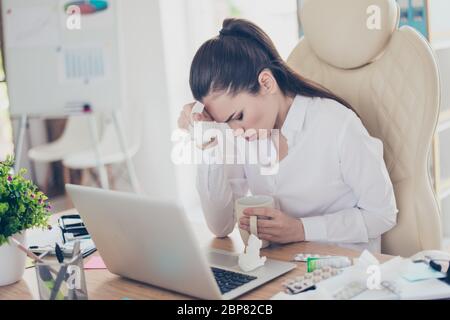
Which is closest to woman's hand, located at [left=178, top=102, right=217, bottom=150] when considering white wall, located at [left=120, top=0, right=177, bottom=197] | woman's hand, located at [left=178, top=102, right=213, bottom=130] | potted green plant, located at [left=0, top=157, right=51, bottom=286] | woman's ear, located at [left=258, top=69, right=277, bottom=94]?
woman's hand, located at [left=178, top=102, right=213, bottom=130]

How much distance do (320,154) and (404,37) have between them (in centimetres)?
30

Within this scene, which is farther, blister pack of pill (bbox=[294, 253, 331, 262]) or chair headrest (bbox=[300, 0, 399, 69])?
chair headrest (bbox=[300, 0, 399, 69])

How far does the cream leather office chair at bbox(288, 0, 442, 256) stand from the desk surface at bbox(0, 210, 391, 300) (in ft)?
0.92

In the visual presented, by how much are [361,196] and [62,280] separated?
2.05 feet

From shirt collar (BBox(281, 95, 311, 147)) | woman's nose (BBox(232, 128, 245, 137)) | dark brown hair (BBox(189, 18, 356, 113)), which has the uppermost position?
dark brown hair (BBox(189, 18, 356, 113))

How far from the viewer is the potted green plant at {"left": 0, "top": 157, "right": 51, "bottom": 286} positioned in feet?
3.51

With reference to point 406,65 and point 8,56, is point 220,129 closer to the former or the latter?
point 406,65

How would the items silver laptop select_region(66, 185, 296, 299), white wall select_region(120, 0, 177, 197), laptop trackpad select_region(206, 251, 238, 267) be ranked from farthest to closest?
white wall select_region(120, 0, 177, 197), laptop trackpad select_region(206, 251, 238, 267), silver laptop select_region(66, 185, 296, 299)

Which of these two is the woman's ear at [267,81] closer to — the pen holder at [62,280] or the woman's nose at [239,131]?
the woman's nose at [239,131]

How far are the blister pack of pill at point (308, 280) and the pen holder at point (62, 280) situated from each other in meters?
0.33

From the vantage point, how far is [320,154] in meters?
1.35

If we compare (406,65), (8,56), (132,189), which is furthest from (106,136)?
(406,65)

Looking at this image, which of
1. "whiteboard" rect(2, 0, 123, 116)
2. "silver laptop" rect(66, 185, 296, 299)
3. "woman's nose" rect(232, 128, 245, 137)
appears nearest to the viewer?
"silver laptop" rect(66, 185, 296, 299)

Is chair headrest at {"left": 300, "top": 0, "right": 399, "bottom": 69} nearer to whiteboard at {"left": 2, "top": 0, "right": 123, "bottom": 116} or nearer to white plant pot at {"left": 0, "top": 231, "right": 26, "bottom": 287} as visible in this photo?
white plant pot at {"left": 0, "top": 231, "right": 26, "bottom": 287}
